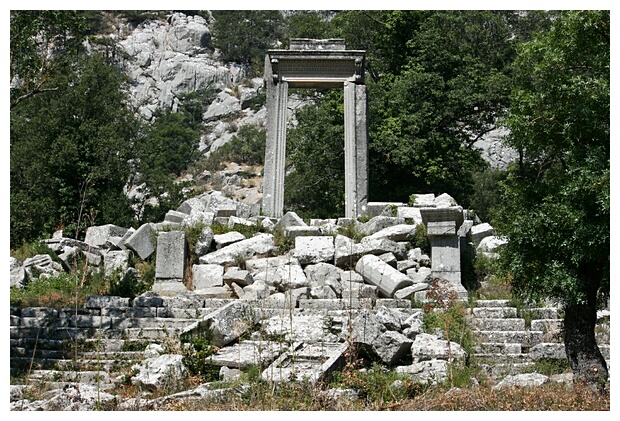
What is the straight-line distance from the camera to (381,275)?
41.8 ft

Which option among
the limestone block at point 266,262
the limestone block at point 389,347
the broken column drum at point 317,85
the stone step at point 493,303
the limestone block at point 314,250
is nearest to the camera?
the limestone block at point 389,347

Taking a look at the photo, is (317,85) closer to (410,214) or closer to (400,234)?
(410,214)

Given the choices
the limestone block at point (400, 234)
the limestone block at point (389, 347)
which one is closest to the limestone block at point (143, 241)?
the limestone block at point (400, 234)

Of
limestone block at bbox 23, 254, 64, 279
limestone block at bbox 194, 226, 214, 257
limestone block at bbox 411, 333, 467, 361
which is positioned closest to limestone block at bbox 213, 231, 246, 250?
limestone block at bbox 194, 226, 214, 257

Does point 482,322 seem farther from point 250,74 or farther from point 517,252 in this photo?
point 250,74

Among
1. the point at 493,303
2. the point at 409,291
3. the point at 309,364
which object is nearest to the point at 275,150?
the point at 409,291

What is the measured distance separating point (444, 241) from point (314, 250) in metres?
2.41

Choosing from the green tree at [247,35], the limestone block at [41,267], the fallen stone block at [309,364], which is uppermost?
the green tree at [247,35]

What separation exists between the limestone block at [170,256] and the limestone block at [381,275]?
3.19 meters

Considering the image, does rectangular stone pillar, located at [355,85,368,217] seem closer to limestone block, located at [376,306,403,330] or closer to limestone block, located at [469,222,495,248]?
limestone block, located at [469,222,495,248]

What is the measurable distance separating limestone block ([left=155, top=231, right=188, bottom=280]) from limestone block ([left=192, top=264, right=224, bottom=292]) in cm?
27

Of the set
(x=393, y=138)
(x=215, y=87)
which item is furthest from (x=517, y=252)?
(x=215, y=87)

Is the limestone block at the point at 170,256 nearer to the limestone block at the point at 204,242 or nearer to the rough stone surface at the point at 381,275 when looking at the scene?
the limestone block at the point at 204,242

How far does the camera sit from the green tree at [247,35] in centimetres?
6078
